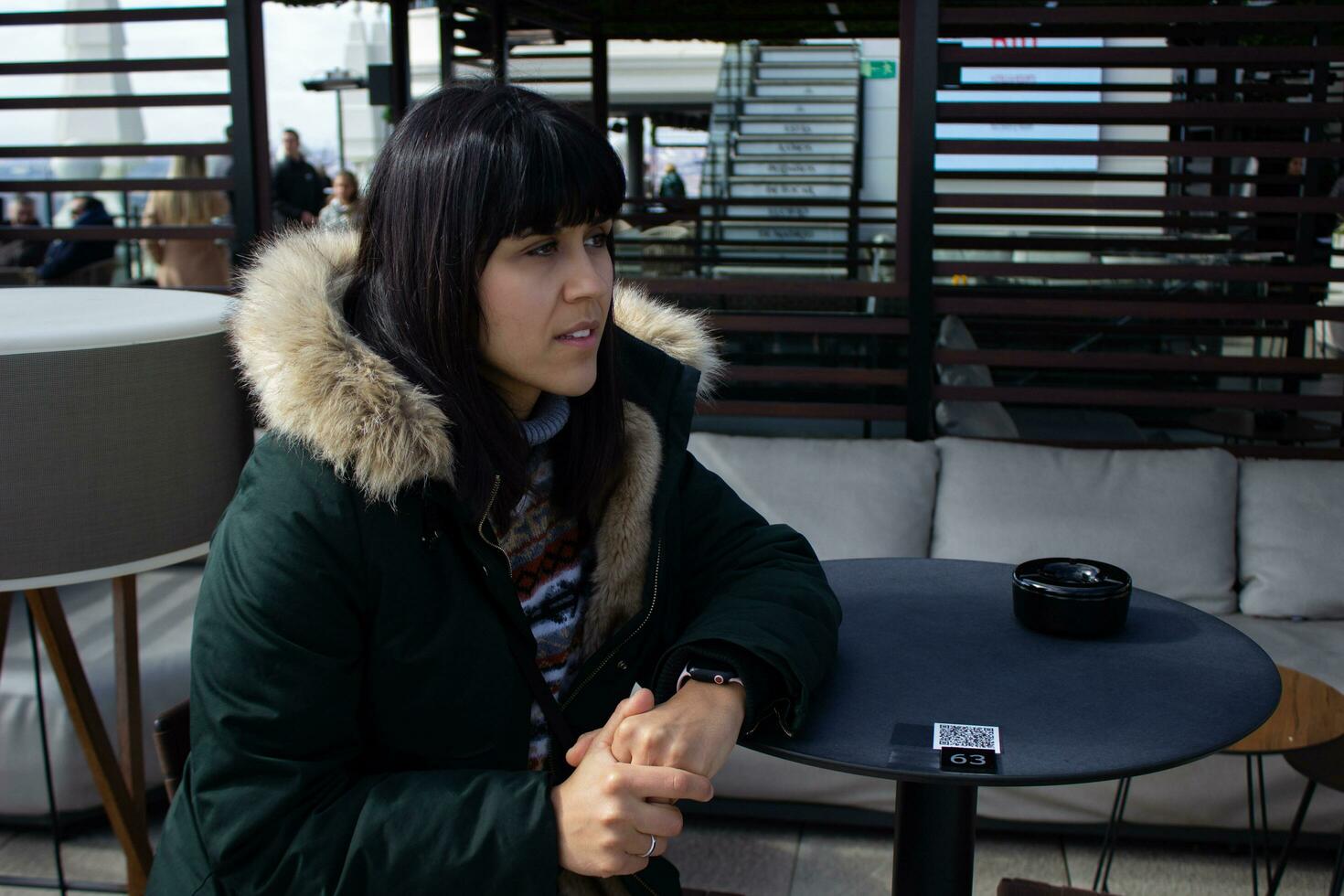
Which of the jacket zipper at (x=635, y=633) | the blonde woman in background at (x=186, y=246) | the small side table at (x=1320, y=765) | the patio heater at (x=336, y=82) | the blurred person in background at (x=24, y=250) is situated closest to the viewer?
the jacket zipper at (x=635, y=633)

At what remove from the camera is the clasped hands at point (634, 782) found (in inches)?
47.9

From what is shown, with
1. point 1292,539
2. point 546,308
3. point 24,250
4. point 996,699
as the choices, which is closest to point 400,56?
point 24,250

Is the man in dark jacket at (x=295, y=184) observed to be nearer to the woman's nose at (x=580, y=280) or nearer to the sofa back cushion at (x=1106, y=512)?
the sofa back cushion at (x=1106, y=512)

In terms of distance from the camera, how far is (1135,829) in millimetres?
2855

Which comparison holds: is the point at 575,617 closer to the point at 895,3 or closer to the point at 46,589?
the point at 46,589

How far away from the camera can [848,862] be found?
2.87m

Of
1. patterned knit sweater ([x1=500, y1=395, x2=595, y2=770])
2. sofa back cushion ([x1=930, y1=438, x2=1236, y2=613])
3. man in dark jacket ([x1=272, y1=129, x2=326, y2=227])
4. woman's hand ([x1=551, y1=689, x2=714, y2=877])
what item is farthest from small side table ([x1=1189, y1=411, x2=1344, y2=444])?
man in dark jacket ([x1=272, y1=129, x2=326, y2=227])

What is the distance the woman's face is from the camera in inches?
53.1

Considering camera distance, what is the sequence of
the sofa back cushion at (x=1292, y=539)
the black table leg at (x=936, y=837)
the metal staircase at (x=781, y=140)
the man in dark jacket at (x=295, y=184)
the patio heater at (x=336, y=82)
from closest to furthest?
the black table leg at (x=936, y=837)
the sofa back cushion at (x=1292, y=539)
the man in dark jacket at (x=295, y=184)
the metal staircase at (x=781, y=140)
the patio heater at (x=336, y=82)

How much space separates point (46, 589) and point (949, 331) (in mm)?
2651

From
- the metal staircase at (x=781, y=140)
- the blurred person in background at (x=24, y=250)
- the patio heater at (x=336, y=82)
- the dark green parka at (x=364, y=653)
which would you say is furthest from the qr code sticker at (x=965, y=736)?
the patio heater at (x=336, y=82)

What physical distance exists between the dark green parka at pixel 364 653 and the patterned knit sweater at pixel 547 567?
4 centimetres

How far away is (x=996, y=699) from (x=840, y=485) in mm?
1887

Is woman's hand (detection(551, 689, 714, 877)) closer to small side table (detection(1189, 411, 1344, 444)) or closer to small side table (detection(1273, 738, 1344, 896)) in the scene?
small side table (detection(1273, 738, 1344, 896))
